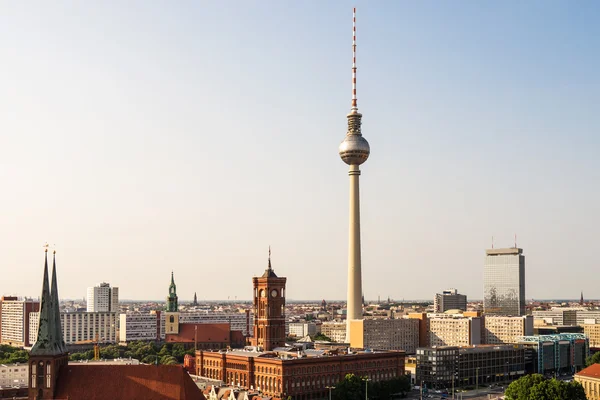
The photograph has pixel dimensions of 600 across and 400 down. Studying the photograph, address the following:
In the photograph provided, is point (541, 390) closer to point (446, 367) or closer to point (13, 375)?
point (446, 367)

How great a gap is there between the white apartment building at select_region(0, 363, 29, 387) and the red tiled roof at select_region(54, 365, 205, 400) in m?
71.5

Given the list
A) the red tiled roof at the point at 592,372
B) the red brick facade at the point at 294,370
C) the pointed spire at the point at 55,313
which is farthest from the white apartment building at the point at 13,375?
the red tiled roof at the point at 592,372

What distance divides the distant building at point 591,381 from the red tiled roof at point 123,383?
8668 centimetres

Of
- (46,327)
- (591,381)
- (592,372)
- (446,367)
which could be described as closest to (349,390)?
(591,381)

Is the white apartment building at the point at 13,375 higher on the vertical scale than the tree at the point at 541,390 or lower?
lower

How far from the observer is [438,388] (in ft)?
605

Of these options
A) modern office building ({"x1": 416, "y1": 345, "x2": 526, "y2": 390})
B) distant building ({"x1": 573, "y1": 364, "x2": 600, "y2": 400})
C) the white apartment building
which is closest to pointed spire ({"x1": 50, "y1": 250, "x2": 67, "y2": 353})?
the white apartment building

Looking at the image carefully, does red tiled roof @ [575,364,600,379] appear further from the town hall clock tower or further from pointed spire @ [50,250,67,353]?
pointed spire @ [50,250,67,353]

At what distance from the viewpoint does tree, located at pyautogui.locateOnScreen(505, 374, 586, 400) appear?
124 meters

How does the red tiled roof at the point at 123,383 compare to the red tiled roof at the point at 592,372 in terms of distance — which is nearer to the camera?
the red tiled roof at the point at 123,383

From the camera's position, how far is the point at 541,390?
124 meters

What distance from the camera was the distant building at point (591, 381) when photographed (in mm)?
149000

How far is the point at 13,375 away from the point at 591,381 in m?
114

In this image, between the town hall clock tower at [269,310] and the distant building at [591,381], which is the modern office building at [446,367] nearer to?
the distant building at [591,381]
